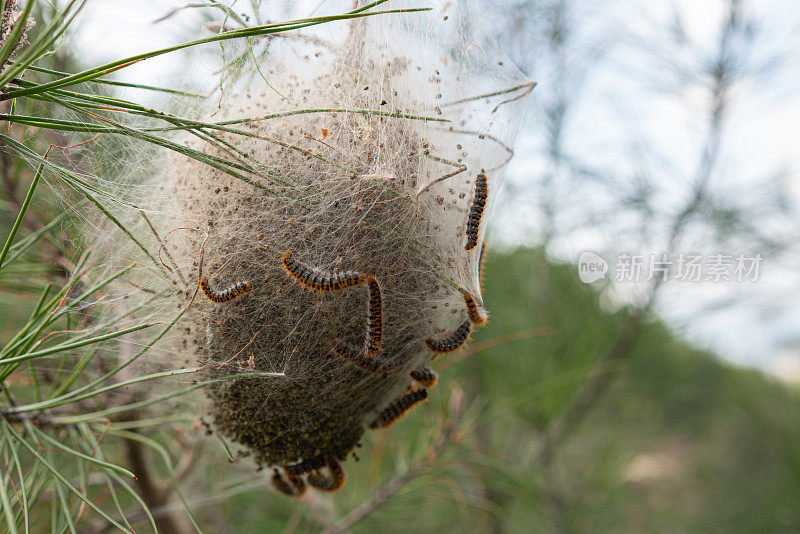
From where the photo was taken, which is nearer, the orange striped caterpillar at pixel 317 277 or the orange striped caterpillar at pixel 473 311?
the orange striped caterpillar at pixel 317 277

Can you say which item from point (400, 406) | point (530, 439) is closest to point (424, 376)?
point (400, 406)

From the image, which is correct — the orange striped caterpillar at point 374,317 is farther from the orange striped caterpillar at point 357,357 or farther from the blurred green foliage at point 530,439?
the blurred green foliage at point 530,439

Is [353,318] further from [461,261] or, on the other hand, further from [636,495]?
[636,495]

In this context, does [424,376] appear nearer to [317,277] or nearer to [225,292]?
[317,277]

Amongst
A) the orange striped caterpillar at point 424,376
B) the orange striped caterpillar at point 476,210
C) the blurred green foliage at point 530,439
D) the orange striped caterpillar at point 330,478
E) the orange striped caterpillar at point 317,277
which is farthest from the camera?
the blurred green foliage at point 530,439

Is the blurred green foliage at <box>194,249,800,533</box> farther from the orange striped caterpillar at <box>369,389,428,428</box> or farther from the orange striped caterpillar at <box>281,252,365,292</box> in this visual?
the orange striped caterpillar at <box>281,252,365,292</box>

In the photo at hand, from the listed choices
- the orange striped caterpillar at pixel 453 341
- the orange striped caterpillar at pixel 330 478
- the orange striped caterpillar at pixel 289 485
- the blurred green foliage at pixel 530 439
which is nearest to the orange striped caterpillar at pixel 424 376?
the orange striped caterpillar at pixel 453 341

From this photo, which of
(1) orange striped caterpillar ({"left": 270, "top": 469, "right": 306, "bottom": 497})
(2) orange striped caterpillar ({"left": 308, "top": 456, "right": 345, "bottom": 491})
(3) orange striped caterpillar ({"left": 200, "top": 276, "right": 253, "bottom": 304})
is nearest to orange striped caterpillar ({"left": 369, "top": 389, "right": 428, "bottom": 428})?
(2) orange striped caterpillar ({"left": 308, "top": 456, "right": 345, "bottom": 491})

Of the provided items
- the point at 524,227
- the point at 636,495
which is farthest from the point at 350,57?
the point at 636,495
